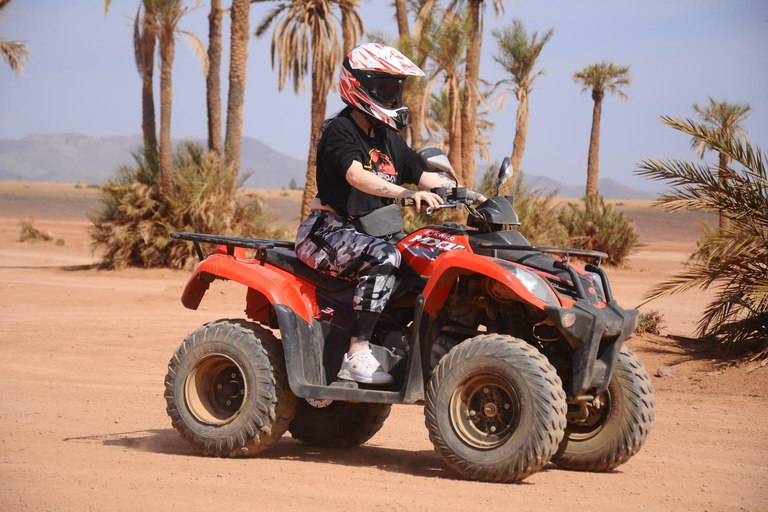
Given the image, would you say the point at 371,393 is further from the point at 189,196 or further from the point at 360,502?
the point at 189,196

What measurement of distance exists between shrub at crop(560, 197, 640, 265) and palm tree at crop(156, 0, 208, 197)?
12032 mm

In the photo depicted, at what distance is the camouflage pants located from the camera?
6047 millimetres

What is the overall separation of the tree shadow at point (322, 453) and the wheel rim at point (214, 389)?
33 centimetres

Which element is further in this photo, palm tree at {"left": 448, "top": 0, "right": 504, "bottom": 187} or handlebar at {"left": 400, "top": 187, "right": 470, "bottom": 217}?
palm tree at {"left": 448, "top": 0, "right": 504, "bottom": 187}

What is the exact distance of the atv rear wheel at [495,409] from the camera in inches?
212

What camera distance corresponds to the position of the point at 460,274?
5.83m

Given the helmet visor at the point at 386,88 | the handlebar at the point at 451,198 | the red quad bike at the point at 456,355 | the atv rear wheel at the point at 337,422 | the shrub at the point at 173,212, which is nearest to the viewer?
the red quad bike at the point at 456,355

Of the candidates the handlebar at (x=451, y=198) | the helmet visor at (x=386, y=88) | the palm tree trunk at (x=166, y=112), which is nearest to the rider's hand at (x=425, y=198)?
the handlebar at (x=451, y=198)

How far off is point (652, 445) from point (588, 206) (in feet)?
75.4

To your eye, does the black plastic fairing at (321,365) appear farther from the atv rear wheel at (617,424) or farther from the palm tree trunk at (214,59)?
the palm tree trunk at (214,59)

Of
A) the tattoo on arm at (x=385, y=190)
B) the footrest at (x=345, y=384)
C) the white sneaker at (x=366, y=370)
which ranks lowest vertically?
the footrest at (x=345, y=384)

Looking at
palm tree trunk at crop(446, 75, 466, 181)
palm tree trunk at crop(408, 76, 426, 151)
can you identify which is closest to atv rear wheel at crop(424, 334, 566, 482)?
palm tree trunk at crop(446, 75, 466, 181)

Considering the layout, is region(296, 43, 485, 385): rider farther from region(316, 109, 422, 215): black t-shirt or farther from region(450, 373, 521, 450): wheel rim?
region(450, 373, 521, 450): wheel rim

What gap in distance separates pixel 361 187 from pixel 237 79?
20.7 metres
